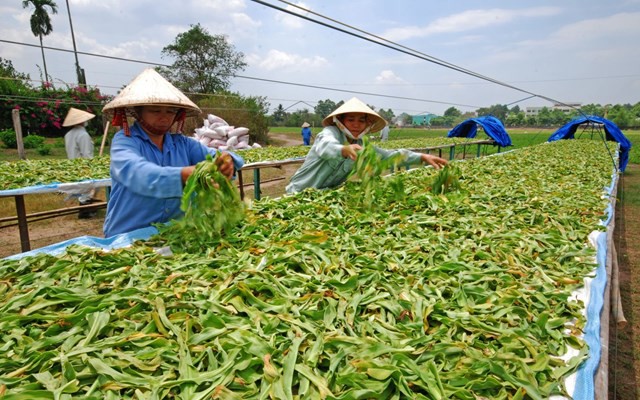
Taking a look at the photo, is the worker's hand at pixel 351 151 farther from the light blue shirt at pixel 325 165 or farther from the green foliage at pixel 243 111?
the green foliage at pixel 243 111

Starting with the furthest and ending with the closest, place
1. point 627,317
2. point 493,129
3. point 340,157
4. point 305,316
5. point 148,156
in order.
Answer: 1. point 493,129
2. point 627,317
3. point 340,157
4. point 148,156
5. point 305,316

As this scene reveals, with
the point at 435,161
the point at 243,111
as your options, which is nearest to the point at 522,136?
the point at 243,111

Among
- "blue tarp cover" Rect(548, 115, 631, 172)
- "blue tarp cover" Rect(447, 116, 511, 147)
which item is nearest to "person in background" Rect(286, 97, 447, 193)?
"blue tarp cover" Rect(548, 115, 631, 172)

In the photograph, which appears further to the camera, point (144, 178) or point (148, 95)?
point (148, 95)

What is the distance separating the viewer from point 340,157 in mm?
3182

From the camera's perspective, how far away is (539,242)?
2.14 metres

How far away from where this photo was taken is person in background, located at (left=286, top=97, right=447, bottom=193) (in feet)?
Result: 10.8

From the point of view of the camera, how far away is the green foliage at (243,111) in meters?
21.5

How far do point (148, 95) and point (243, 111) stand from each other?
20988 mm

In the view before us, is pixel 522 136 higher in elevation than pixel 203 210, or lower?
lower

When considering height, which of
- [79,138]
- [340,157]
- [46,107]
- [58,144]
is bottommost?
[58,144]

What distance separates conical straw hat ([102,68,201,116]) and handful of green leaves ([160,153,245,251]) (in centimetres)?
44

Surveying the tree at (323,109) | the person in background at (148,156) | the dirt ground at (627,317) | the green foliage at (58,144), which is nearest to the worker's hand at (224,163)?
the person in background at (148,156)

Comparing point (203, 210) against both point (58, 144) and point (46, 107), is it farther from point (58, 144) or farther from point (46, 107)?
point (46, 107)
